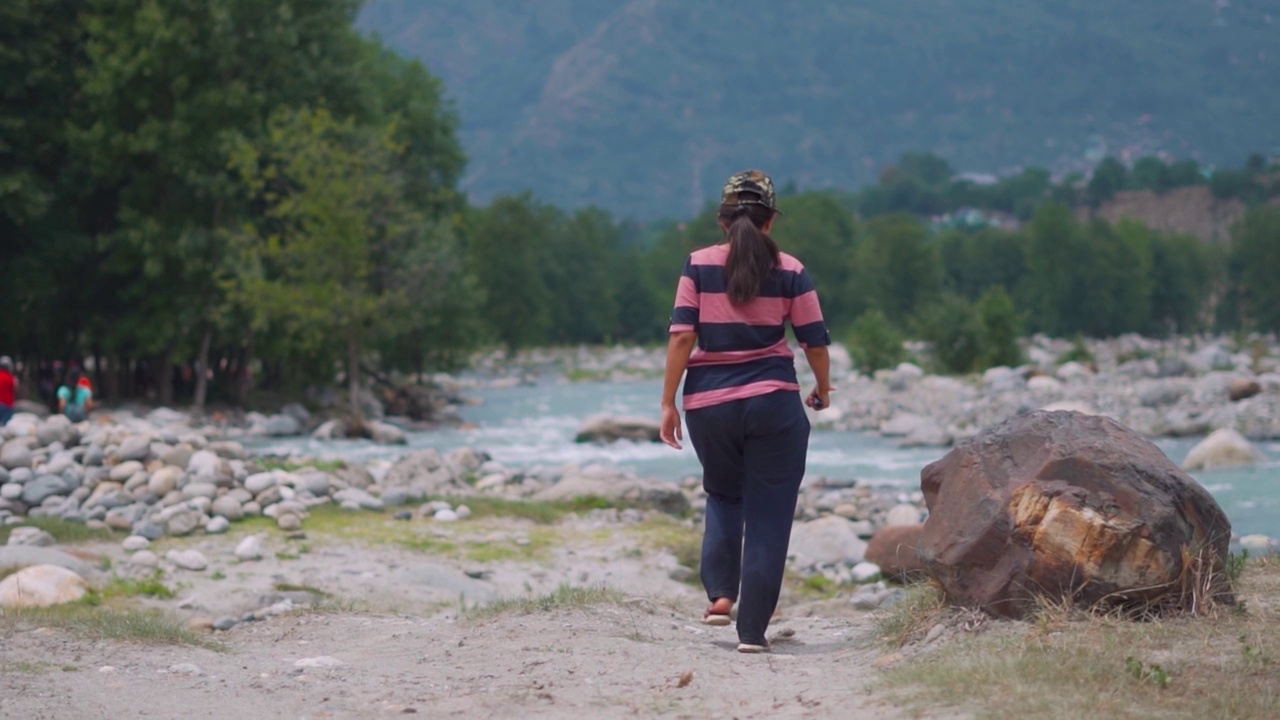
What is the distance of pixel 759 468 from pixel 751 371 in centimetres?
47

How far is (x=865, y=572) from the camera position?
1138 cm

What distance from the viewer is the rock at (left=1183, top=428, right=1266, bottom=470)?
1920 cm

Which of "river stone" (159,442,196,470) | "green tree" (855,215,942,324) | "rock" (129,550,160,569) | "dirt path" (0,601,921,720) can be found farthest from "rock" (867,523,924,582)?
"green tree" (855,215,942,324)

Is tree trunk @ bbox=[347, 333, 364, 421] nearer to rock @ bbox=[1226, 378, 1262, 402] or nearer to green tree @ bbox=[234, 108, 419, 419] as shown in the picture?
green tree @ bbox=[234, 108, 419, 419]

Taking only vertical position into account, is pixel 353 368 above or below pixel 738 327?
below

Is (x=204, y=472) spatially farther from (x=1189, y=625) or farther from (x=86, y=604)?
(x=1189, y=625)

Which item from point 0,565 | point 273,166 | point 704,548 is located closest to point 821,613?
point 704,548

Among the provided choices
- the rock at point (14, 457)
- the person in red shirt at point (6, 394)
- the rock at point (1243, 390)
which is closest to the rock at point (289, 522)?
the rock at point (14, 457)

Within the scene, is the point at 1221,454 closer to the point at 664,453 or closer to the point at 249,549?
the point at 664,453

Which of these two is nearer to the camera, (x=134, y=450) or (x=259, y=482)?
(x=259, y=482)

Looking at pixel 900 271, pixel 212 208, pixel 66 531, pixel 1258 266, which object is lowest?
pixel 66 531

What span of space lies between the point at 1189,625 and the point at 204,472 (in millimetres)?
10111

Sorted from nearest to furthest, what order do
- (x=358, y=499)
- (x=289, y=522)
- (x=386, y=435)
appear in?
(x=289, y=522)
(x=358, y=499)
(x=386, y=435)

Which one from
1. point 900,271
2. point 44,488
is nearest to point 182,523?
point 44,488
